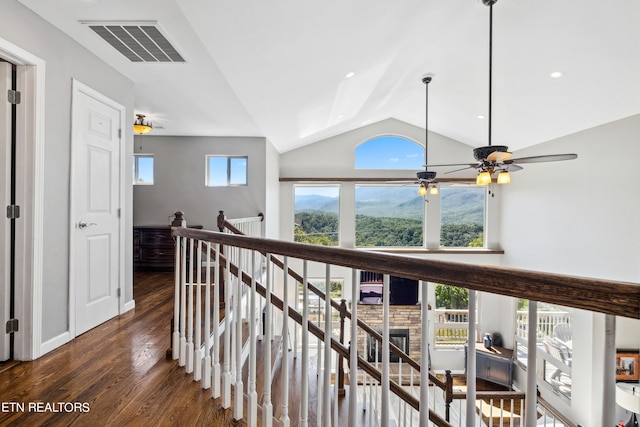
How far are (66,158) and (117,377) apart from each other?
5.72 feet

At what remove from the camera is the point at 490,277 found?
776 millimetres

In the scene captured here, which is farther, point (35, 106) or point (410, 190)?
point (410, 190)

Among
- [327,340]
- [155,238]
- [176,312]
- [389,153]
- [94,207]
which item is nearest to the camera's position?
[327,340]

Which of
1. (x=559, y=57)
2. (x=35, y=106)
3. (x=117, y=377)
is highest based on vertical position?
(x=559, y=57)

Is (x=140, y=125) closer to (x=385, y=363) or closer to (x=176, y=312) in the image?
(x=176, y=312)

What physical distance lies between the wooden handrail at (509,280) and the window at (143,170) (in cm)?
575

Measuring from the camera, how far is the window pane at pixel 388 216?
8055 millimetres

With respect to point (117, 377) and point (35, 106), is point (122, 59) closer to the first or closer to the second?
point (35, 106)

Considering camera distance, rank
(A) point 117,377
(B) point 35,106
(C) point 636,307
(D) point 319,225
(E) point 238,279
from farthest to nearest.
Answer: (D) point 319,225
(B) point 35,106
(A) point 117,377
(E) point 238,279
(C) point 636,307

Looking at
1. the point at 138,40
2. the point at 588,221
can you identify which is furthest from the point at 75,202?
the point at 588,221

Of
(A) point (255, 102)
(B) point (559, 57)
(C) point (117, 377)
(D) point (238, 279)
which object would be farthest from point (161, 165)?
(B) point (559, 57)

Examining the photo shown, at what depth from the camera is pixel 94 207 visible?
283 centimetres

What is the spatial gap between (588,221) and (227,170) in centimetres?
634

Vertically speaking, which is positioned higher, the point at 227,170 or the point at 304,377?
the point at 227,170
